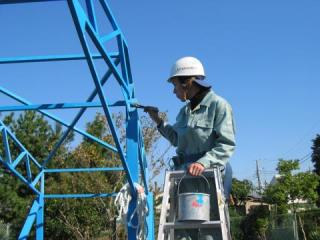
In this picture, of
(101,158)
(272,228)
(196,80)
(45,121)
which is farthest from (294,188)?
(196,80)

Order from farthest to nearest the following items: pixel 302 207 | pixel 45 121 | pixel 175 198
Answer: pixel 302 207 < pixel 45 121 < pixel 175 198

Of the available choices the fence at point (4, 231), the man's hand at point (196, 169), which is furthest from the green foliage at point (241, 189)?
the man's hand at point (196, 169)

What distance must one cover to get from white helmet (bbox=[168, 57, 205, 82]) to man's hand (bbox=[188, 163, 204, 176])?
2.21ft

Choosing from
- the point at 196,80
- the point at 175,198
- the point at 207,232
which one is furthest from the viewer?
the point at 196,80

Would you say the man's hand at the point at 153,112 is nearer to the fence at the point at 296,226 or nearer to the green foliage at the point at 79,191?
the green foliage at the point at 79,191

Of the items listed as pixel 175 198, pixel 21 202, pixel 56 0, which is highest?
pixel 21 202

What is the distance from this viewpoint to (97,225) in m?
14.4

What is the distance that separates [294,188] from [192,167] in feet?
62.2

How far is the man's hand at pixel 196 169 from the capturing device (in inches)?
111

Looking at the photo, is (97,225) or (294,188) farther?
(294,188)

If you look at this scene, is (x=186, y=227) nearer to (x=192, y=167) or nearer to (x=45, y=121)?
(x=192, y=167)

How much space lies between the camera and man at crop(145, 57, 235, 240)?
9.66 feet

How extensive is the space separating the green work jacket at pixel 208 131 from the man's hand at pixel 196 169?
4cm

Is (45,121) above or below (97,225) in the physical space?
above
